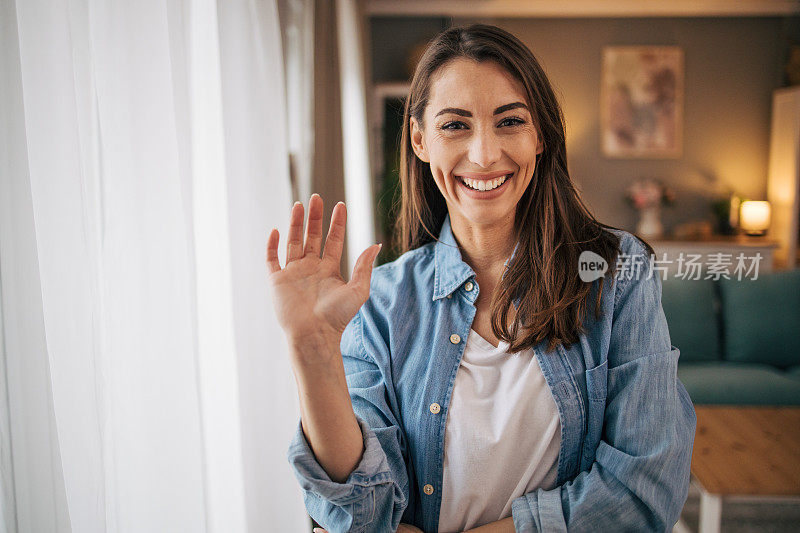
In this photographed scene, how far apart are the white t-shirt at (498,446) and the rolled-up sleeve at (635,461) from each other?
0.11 ft

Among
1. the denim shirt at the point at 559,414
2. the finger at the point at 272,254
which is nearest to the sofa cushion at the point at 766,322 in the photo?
the denim shirt at the point at 559,414

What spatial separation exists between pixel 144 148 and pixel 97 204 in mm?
104

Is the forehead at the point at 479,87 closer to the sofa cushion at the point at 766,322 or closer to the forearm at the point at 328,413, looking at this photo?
the forearm at the point at 328,413

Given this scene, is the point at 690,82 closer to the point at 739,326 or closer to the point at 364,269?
the point at 739,326

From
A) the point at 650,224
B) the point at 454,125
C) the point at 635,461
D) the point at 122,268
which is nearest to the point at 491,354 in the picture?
the point at 635,461

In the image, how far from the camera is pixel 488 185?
0.86 m

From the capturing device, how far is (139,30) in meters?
0.72

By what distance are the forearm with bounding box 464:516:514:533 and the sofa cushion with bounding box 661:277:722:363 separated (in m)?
2.23

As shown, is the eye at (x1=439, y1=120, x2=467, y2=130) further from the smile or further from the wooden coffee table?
the wooden coffee table

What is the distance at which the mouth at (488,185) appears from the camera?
86 centimetres

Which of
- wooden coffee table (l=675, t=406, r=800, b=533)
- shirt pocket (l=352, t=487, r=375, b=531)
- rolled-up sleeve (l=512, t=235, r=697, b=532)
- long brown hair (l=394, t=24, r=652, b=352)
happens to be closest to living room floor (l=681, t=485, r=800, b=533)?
wooden coffee table (l=675, t=406, r=800, b=533)

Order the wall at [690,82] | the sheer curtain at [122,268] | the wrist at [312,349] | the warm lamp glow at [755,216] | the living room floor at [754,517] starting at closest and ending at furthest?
1. the sheer curtain at [122,268]
2. the wrist at [312,349]
3. the living room floor at [754,517]
4. the warm lamp glow at [755,216]
5. the wall at [690,82]

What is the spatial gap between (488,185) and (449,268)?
157 millimetres

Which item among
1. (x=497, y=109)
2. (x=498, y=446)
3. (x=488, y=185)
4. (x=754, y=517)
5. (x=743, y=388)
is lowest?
(x=754, y=517)
